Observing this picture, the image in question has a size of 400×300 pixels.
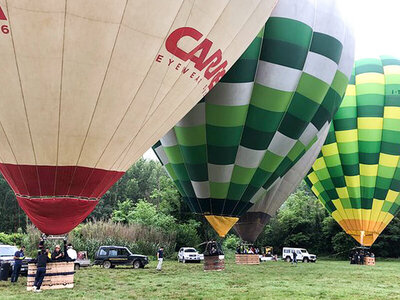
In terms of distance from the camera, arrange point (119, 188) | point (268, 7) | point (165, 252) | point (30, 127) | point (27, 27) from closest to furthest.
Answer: point (27, 27)
point (30, 127)
point (268, 7)
point (165, 252)
point (119, 188)

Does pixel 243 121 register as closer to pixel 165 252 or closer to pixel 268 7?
pixel 268 7

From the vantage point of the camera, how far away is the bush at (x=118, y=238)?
2036 cm

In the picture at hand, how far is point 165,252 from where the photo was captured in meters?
22.9

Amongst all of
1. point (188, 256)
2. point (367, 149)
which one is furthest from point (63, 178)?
point (188, 256)

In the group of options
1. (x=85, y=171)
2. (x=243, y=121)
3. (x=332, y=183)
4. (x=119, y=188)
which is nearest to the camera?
(x=85, y=171)

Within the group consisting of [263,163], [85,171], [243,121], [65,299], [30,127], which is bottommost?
[65,299]

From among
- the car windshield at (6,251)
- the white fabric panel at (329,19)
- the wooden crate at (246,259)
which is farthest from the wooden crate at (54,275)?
the wooden crate at (246,259)

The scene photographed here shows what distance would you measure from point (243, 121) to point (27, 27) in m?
6.71

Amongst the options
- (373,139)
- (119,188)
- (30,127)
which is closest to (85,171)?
(30,127)

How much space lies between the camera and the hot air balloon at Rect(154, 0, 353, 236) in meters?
9.61

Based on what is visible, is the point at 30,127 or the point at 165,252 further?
the point at 165,252

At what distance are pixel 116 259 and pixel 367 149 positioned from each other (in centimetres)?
1032

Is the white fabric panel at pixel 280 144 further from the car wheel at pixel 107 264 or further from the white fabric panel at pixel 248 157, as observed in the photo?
the car wheel at pixel 107 264

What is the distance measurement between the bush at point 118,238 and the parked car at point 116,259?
4.21 metres
